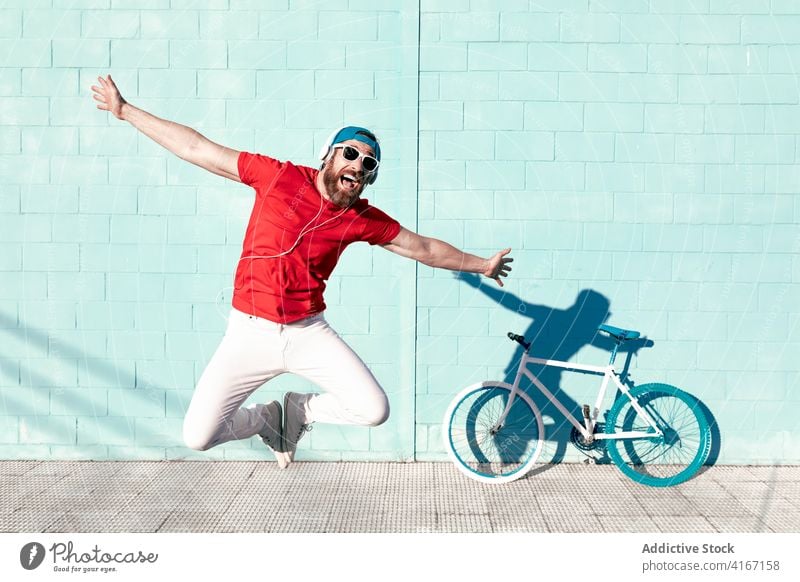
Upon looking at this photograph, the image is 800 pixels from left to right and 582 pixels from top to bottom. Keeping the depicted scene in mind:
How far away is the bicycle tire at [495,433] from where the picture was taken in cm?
704

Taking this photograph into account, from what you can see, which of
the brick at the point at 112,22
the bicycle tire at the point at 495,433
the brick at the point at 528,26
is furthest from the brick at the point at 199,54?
the bicycle tire at the point at 495,433

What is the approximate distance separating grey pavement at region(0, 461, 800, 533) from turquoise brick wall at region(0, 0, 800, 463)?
257mm

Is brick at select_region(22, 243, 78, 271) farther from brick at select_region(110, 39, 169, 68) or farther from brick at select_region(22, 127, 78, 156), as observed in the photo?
brick at select_region(110, 39, 169, 68)

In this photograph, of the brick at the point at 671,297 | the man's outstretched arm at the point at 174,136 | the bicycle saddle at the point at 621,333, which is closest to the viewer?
the man's outstretched arm at the point at 174,136

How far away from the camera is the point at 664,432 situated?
7074 mm

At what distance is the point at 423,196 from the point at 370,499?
7.37 feet

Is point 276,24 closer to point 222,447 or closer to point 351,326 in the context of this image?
point 351,326

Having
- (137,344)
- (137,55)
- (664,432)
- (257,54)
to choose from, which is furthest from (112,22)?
(664,432)

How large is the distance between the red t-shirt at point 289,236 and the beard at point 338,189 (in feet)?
0.19

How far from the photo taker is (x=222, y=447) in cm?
730

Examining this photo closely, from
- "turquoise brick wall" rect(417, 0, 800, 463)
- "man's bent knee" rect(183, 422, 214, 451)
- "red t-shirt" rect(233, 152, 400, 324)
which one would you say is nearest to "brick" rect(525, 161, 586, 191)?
"turquoise brick wall" rect(417, 0, 800, 463)

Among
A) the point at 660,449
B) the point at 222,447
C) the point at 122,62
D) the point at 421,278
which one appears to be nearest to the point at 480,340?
the point at 421,278

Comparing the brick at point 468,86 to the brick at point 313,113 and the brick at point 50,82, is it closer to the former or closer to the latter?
the brick at point 313,113

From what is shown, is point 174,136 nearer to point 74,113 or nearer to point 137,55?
point 137,55
